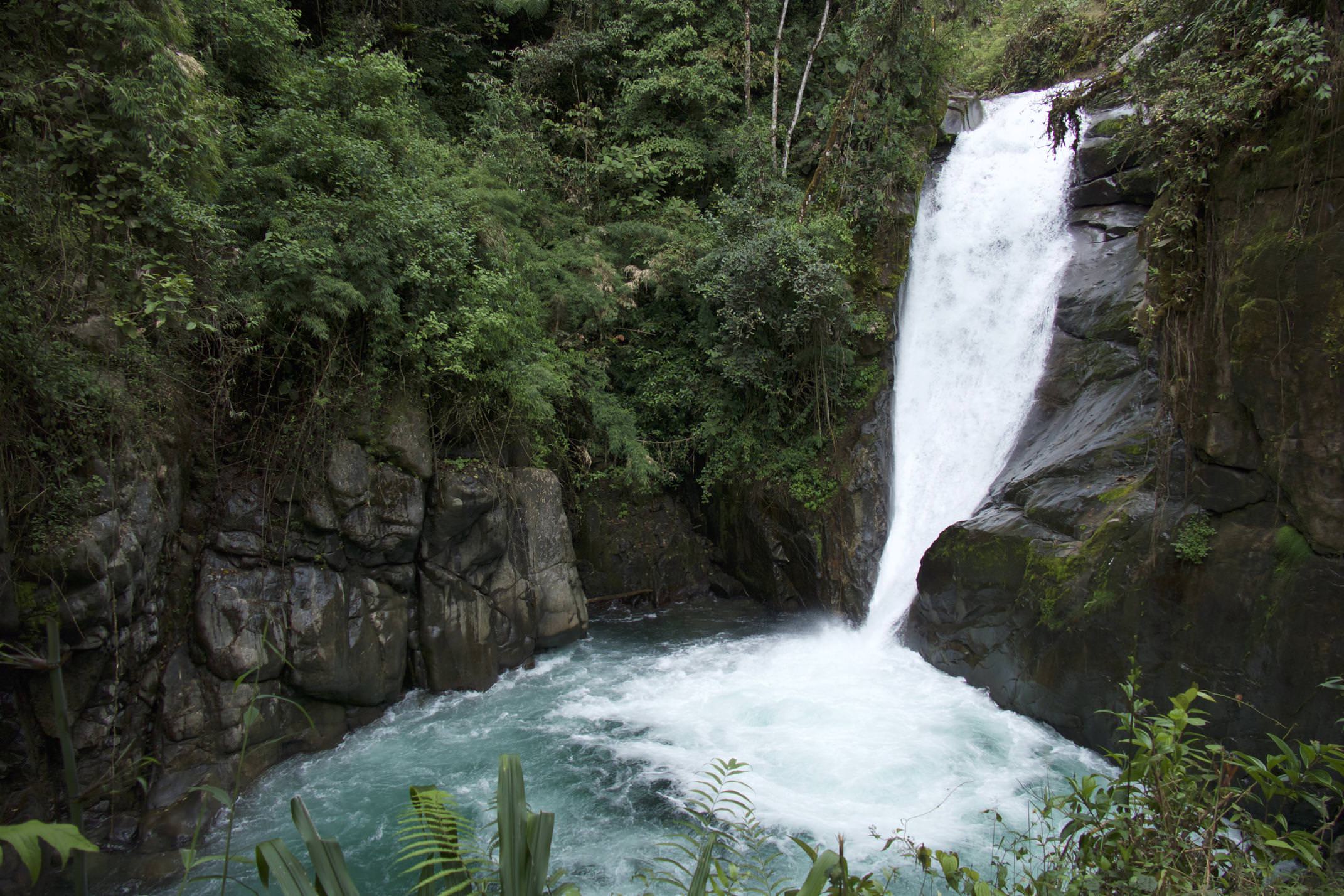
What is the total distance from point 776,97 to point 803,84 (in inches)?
24.8

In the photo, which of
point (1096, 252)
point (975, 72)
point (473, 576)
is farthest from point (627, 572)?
point (975, 72)

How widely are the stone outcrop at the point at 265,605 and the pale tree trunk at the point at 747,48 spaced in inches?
328

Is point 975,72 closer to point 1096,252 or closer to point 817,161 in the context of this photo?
point 817,161

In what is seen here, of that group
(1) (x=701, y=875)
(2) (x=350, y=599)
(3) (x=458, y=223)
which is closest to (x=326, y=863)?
(1) (x=701, y=875)

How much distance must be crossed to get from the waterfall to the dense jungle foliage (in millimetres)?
697

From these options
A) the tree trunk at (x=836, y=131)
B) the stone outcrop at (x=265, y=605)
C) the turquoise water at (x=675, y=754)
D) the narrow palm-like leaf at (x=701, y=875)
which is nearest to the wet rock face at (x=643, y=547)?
the stone outcrop at (x=265, y=605)

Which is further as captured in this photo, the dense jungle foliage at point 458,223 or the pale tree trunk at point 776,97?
the pale tree trunk at point 776,97

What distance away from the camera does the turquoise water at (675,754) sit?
19.2 ft

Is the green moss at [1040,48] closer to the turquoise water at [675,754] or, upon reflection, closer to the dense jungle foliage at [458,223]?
the dense jungle foliage at [458,223]

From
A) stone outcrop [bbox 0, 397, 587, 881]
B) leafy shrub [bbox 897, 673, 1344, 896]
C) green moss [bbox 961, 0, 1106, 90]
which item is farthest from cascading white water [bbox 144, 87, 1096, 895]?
leafy shrub [bbox 897, 673, 1344, 896]

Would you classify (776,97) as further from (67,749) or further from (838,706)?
(67,749)

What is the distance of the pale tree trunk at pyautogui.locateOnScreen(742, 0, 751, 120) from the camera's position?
1353 centimetres

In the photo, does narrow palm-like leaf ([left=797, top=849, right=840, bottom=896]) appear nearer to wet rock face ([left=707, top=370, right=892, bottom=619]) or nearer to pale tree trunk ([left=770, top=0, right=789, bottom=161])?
wet rock face ([left=707, top=370, right=892, bottom=619])

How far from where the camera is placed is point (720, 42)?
13719 mm
